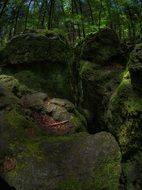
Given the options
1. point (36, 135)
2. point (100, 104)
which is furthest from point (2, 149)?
point (100, 104)

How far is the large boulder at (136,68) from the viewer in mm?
6906

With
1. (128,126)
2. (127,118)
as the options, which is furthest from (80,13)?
(128,126)

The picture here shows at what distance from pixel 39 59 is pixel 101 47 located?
280 cm

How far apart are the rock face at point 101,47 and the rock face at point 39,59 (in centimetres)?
156

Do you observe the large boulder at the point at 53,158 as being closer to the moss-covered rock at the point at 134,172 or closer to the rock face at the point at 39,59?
the moss-covered rock at the point at 134,172

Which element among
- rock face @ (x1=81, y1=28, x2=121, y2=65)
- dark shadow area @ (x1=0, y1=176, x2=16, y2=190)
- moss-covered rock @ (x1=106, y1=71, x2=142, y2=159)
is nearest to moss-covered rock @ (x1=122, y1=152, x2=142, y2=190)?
moss-covered rock @ (x1=106, y1=71, x2=142, y2=159)

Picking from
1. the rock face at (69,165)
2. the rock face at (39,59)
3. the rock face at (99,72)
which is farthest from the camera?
the rock face at (39,59)

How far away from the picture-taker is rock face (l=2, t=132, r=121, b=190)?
634 centimetres

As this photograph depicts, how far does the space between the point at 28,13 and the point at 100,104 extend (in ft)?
46.7

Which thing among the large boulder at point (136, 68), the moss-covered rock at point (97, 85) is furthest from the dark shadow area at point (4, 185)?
the moss-covered rock at point (97, 85)

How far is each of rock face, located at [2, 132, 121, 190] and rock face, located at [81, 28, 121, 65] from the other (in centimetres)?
527

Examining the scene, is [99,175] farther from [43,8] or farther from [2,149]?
[43,8]

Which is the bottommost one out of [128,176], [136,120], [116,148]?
[128,176]

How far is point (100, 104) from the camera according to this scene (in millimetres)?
11055
